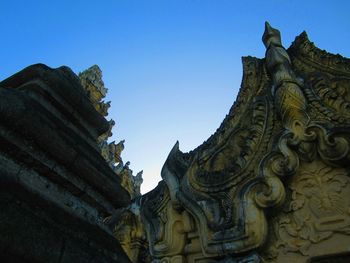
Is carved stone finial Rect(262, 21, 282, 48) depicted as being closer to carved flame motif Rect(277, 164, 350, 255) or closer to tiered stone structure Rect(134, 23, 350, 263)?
tiered stone structure Rect(134, 23, 350, 263)

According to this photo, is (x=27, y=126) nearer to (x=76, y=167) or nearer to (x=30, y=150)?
(x=30, y=150)

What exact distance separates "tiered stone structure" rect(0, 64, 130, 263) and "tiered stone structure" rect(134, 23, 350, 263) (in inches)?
75.1

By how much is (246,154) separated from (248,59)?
1949 millimetres

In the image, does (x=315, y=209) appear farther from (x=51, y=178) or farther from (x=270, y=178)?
(x=51, y=178)

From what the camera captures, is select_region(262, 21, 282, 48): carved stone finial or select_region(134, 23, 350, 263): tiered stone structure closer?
select_region(134, 23, 350, 263): tiered stone structure

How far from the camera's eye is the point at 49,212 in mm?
1896

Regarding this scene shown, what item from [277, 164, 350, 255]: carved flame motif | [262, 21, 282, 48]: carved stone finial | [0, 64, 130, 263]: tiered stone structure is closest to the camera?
[0, 64, 130, 263]: tiered stone structure

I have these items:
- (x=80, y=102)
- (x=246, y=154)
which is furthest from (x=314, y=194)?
(x=80, y=102)

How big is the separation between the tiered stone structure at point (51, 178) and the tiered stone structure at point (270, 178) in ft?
6.26

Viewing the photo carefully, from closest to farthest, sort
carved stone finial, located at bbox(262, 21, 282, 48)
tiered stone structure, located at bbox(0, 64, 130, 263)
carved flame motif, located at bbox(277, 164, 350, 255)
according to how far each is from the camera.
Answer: tiered stone structure, located at bbox(0, 64, 130, 263) < carved flame motif, located at bbox(277, 164, 350, 255) < carved stone finial, located at bbox(262, 21, 282, 48)

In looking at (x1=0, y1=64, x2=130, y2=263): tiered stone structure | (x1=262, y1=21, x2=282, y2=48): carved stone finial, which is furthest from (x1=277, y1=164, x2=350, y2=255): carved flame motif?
(x1=262, y1=21, x2=282, y2=48): carved stone finial

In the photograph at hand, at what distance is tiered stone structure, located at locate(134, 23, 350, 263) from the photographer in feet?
12.8

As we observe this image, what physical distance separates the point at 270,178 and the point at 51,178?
9.43 feet

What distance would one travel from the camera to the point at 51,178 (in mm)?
2139
